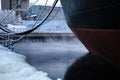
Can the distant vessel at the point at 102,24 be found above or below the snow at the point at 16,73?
above

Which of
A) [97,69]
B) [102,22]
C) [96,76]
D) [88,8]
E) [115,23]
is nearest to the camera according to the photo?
[115,23]

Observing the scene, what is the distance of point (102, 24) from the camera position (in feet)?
17.5

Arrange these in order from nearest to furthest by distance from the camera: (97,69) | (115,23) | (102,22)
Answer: (115,23) < (102,22) < (97,69)

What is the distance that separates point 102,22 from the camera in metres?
5.31

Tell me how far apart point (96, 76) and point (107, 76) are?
20 centimetres

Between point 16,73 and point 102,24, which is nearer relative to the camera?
point 102,24

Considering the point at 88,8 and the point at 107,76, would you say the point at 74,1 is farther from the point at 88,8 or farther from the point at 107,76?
the point at 107,76

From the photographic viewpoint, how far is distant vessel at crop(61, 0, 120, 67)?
4.99 metres

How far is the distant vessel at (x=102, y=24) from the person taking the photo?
4988 millimetres

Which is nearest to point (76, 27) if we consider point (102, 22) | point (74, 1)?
point (74, 1)

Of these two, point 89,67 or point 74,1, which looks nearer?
point 74,1

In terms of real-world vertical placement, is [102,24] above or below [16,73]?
above

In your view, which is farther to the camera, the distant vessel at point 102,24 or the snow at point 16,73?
the snow at point 16,73

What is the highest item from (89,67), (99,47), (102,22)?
(102,22)
